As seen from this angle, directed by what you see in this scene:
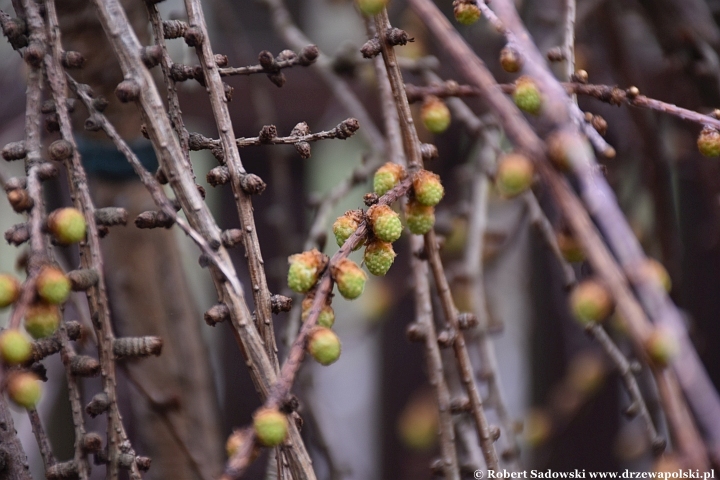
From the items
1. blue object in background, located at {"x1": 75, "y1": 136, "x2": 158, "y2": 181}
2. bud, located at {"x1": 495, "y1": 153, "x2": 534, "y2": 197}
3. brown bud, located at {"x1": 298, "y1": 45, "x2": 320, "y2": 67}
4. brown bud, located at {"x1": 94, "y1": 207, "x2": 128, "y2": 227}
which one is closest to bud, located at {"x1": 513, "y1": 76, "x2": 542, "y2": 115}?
bud, located at {"x1": 495, "y1": 153, "x2": 534, "y2": 197}

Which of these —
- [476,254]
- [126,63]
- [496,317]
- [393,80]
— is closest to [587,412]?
[496,317]

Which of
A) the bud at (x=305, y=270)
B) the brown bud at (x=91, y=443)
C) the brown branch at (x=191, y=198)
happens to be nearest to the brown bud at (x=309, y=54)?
the brown branch at (x=191, y=198)

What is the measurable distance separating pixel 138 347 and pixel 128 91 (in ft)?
0.82

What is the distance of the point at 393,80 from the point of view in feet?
2.52

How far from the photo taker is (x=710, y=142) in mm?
750

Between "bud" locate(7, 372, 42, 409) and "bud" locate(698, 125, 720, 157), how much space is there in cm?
71

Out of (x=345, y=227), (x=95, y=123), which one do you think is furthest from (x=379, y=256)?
(x=95, y=123)

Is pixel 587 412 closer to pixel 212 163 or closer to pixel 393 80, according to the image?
pixel 212 163

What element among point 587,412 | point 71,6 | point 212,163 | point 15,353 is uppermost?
point 212,163

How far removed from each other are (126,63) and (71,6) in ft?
2.49

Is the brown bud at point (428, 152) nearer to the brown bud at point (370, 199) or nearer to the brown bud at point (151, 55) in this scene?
the brown bud at point (370, 199)

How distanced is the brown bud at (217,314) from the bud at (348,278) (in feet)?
0.38

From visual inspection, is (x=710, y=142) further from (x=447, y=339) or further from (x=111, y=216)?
(x=111, y=216)

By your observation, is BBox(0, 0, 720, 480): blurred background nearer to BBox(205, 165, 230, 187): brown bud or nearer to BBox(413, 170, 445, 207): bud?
BBox(413, 170, 445, 207): bud
